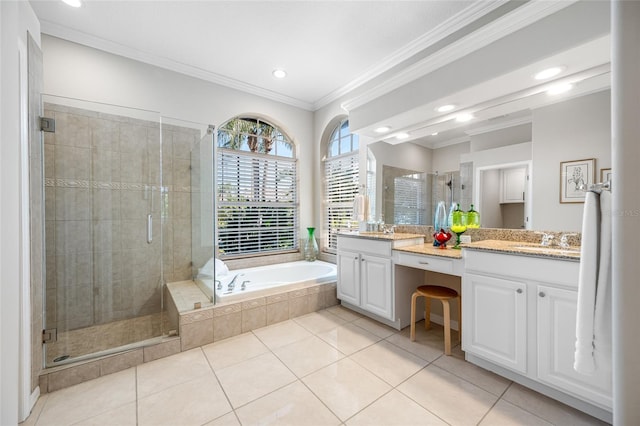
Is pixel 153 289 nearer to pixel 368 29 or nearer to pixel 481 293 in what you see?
pixel 481 293

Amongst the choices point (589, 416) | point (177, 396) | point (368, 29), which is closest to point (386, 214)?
point (368, 29)

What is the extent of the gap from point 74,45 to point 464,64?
3486 millimetres

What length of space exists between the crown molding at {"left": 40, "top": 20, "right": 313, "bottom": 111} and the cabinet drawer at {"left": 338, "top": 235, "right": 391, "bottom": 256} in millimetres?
2228

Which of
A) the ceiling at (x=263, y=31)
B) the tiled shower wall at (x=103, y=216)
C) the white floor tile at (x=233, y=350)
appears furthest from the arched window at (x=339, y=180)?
the tiled shower wall at (x=103, y=216)

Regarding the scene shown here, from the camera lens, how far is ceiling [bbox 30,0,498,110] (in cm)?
212

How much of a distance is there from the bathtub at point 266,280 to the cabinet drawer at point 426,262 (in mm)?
1055

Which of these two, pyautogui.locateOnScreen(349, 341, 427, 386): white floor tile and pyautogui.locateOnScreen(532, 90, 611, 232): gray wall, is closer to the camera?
pyautogui.locateOnScreen(532, 90, 611, 232): gray wall

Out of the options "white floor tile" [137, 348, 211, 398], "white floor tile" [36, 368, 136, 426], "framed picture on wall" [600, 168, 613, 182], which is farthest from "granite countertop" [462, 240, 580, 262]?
"white floor tile" [36, 368, 136, 426]

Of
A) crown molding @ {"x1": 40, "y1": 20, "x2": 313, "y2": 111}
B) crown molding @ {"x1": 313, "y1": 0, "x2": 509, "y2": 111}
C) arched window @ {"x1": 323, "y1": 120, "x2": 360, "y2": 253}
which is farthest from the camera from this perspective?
arched window @ {"x1": 323, "y1": 120, "x2": 360, "y2": 253}

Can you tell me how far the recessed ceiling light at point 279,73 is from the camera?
10.00 feet

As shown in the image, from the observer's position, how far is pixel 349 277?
288 cm

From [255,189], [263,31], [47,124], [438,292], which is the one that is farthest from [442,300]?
[47,124]

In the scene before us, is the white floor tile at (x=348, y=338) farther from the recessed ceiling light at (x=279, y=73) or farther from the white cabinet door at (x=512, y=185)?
the recessed ceiling light at (x=279, y=73)

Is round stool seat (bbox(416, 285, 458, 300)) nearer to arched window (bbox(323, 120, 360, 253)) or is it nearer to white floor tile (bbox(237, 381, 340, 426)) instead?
white floor tile (bbox(237, 381, 340, 426))
